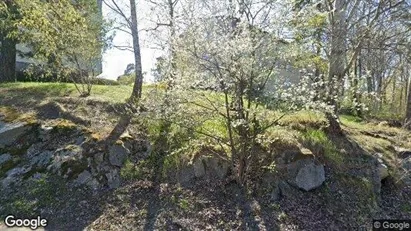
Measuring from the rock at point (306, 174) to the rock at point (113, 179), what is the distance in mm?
2677

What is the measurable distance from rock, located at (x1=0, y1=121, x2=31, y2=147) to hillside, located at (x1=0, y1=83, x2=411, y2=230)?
19 millimetres

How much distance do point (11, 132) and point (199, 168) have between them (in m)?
3.93

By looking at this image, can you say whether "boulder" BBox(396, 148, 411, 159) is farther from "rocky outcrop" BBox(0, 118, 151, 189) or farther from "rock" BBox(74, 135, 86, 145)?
"rock" BBox(74, 135, 86, 145)

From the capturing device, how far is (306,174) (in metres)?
4.94

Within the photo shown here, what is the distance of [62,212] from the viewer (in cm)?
469

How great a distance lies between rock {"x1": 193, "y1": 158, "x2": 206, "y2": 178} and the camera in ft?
16.6

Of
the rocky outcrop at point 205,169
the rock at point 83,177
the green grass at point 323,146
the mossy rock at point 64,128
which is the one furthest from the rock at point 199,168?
the mossy rock at point 64,128

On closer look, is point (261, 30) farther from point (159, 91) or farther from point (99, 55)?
point (99, 55)

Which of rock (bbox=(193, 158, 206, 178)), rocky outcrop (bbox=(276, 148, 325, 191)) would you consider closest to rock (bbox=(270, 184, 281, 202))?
rocky outcrop (bbox=(276, 148, 325, 191))

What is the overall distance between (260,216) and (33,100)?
246 inches

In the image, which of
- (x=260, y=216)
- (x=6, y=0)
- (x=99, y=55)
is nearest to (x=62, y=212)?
(x=260, y=216)

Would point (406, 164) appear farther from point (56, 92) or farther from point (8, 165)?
point (56, 92)

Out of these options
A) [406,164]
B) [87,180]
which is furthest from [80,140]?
[406,164]

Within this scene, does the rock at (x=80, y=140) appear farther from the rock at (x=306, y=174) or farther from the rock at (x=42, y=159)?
the rock at (x=306, y=174)
